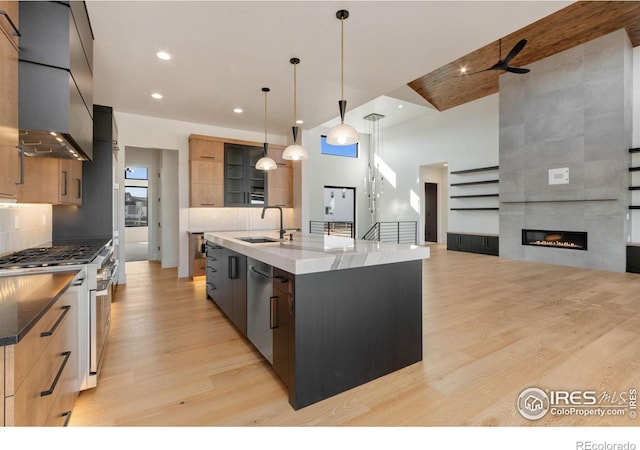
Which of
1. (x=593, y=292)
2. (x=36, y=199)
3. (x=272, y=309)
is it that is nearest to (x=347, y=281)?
(x=272, y=309)

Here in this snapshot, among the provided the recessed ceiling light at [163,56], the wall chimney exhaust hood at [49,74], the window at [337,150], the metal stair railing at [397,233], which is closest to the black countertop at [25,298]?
the wall chimney exhaust hood at [49,74]

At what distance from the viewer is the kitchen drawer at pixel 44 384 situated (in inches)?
38.6

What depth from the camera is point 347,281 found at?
1.95m

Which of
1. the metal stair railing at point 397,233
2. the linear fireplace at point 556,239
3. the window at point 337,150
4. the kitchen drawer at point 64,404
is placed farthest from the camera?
the window at point 337,150

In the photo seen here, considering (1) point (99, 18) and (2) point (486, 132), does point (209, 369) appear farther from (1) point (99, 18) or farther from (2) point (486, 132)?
(2) point (486, 132)

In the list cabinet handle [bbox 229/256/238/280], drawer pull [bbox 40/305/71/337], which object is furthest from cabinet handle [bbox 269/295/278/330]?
drawer pull [bbox 40/305/71/337]

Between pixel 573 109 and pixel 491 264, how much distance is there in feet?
11.8

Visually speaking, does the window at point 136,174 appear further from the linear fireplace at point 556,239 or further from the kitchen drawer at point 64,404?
the linear fireplace at point 556,239

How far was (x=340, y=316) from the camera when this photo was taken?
193 cm

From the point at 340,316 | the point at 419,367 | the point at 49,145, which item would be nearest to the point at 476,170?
the point at 419,367

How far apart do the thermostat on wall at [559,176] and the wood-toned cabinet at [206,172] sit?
6993 mm

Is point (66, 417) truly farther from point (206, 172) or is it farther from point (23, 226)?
point (206, 172)

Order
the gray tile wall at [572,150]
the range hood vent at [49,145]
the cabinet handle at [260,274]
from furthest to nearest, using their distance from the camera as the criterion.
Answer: the gray tile wall at [572,150] → the cabinet handle at [260,274] → the range hood vent at [49,145]

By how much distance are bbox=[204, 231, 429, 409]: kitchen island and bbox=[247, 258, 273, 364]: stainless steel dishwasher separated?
0.21 ft
